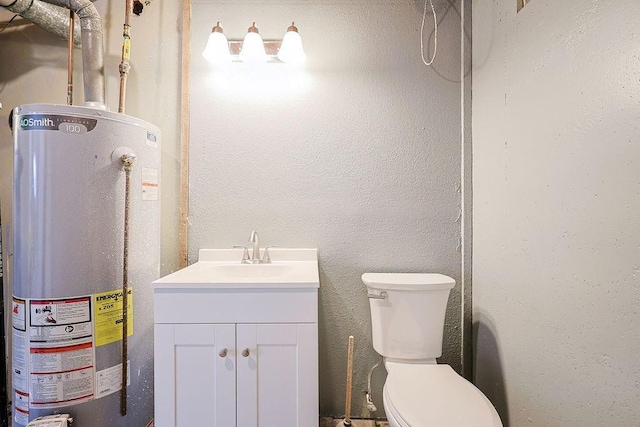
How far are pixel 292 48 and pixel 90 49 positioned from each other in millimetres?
852

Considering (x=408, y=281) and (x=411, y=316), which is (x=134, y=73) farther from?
(x=411, y=316)

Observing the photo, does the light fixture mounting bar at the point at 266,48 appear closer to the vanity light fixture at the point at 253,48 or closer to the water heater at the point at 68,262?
the vanity light fixture at the point at 253,48

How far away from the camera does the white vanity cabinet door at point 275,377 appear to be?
1068 mm

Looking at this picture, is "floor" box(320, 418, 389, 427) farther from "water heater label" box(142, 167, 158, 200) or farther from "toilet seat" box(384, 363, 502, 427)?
"water heater label" box(142, 167, 158, 200)

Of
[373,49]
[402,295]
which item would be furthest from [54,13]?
[402,295]

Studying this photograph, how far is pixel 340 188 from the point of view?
1.57 meters

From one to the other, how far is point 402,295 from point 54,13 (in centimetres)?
201

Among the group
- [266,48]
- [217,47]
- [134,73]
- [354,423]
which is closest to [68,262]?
[134,73]

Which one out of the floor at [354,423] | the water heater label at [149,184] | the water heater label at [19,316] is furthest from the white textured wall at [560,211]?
the water heater label at [19,316]

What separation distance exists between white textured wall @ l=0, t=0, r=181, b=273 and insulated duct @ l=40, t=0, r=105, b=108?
0.82 ft

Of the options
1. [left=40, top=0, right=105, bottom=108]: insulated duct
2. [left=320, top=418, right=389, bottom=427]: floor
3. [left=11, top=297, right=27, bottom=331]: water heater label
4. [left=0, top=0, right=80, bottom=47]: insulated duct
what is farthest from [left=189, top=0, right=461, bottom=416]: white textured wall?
[left=11, top=297, right=27, bottom=331]: water heater label

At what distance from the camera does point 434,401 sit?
100cm

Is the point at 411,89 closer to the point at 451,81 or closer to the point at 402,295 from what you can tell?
the point at 451,81

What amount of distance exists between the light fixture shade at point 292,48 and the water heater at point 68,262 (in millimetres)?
769
